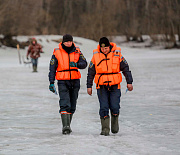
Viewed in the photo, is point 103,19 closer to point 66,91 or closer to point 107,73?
point 66,91

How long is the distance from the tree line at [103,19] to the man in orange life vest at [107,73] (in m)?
41.4

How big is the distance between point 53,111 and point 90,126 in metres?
2.08

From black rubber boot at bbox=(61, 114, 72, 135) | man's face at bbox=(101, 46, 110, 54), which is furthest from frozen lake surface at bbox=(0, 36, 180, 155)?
man's face at bbox=(101, 46, 110, 54)

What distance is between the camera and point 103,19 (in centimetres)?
6253

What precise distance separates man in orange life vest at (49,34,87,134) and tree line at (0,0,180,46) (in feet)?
135

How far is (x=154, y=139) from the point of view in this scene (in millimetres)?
6570

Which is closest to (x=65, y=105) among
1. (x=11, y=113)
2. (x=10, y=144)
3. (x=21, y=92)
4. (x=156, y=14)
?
(x=10, y=144)

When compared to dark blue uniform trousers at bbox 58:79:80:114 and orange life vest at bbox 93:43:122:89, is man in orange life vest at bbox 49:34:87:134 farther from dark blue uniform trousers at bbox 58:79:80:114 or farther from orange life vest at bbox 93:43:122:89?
orange life vest at bbox 93:43:122:89

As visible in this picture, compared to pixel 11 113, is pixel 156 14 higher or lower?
higher

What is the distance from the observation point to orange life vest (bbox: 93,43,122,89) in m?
6.63

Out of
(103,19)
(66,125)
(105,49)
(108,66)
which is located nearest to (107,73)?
(108,66)

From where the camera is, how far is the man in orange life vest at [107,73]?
6.63 metres

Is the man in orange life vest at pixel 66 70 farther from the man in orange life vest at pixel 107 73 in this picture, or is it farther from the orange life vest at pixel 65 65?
the man in orange life vest at pixel 107 73

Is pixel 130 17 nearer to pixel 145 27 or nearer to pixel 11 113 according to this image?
pixel 145 27
